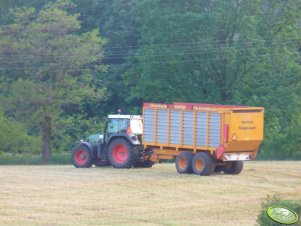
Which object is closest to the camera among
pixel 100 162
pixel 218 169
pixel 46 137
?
pixel 218 169

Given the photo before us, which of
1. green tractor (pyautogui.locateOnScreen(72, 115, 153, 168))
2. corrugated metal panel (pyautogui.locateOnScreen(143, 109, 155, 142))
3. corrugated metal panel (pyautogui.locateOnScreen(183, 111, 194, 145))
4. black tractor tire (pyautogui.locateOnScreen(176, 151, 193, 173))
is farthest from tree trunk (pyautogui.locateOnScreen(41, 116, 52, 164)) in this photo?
corrugated metal panel (pyautogui.locateOnScreen(183, 111, 194, 145))

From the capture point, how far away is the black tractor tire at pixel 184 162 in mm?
31281

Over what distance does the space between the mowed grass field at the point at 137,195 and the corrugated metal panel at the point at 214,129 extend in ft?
3.71

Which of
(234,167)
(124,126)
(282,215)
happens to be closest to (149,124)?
(124,126)

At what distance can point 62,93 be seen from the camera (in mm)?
55531

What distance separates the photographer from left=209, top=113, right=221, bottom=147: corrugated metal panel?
30391mm

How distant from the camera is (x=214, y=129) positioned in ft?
100

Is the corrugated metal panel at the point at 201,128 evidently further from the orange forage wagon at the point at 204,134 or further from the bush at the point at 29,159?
the bush at the point at 29,159

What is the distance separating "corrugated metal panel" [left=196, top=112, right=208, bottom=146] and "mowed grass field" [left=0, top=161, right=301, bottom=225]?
120cm

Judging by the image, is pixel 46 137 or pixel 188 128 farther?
pixel 46 137

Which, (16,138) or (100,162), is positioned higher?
(16,138)

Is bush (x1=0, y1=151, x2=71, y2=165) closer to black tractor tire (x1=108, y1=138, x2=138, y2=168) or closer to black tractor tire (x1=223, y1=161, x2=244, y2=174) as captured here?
black tractor tire (x1=108, y1=138, x2=138, y2=168)

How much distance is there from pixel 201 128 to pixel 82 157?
6597 mm

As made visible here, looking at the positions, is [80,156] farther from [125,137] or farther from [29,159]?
[29,159]
